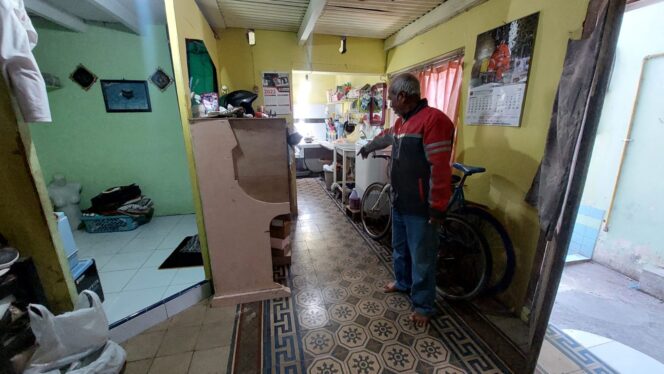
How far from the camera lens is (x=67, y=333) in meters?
1.19

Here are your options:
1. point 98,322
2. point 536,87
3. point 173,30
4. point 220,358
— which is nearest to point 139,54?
point 173,30

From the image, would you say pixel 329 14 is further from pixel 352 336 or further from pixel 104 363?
pixel 104 363

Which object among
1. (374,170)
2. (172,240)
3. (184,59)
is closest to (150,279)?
(172,240)

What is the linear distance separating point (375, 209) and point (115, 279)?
238 cm

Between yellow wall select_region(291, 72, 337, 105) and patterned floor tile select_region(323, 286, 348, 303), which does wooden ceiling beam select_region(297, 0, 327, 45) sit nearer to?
patterned floor tile select_region(323, 286, 348, 303)

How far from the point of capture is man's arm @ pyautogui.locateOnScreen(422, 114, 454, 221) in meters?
1.39

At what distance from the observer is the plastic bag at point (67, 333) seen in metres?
1.11

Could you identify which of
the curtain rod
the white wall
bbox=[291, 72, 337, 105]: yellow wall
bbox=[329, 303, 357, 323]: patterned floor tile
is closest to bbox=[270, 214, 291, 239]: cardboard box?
bbox=[329, 303, 357, 323]: patterned floor tile

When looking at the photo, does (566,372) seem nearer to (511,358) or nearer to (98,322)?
(511,358)

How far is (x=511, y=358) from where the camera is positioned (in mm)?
1447

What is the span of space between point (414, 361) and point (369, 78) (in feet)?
12.3

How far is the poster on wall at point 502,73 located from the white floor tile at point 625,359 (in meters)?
1.41

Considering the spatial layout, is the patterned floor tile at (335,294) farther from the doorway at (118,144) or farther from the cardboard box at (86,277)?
the cardboard box at (86,277)

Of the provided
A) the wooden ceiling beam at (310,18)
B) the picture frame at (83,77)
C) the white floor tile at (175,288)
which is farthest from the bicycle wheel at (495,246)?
the picture frame at (83,77)
